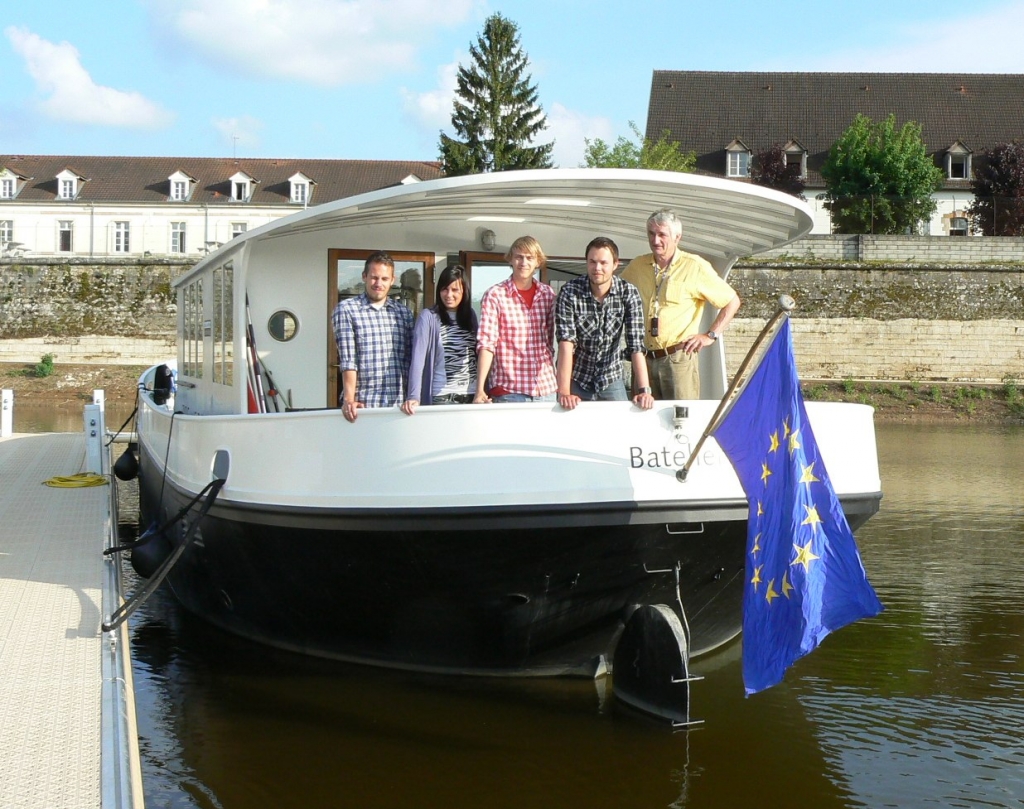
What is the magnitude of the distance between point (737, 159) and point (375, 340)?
42.0 m

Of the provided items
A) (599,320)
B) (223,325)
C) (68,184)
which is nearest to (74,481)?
(223,325)

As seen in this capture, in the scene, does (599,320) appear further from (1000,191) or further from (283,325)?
(1000,191)

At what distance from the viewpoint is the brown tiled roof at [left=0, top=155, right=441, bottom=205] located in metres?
53.1

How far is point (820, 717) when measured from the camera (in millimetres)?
5773

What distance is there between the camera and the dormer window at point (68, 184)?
174 feet

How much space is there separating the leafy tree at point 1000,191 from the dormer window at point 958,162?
0.43m

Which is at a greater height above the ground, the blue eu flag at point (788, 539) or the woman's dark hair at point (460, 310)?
the woman's dark hair at point (460, 310)

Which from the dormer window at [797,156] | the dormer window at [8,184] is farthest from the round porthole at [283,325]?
the dormer window at [8,184]

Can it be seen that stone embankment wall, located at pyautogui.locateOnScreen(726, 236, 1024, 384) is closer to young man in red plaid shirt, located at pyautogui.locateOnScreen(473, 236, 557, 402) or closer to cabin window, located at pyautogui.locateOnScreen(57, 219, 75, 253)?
young man in red plaid shirt, located at pyautogui.locateOnScreen(473, 236, 557, 402)

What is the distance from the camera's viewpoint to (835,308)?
32.7 meters

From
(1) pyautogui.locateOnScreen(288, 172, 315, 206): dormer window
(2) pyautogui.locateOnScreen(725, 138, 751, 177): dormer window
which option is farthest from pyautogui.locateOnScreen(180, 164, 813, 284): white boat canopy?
(1) pyautogui.locateOnScreen(288, 172, 315, 206): dormer window

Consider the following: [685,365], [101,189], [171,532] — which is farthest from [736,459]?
[101,189]

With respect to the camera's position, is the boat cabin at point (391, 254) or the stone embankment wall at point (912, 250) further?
the stone embankment wall at point (912, 250)

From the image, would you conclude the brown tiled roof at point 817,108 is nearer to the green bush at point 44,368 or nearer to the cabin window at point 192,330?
the green bush at point 44,368
